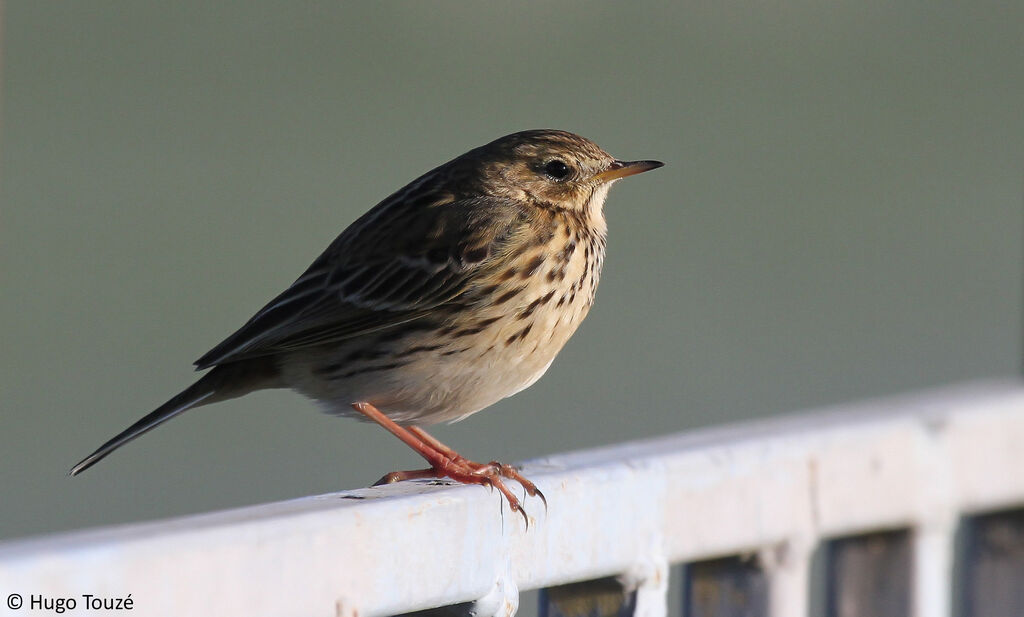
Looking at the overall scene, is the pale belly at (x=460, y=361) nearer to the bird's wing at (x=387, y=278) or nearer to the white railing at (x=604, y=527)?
the bird's wing at (x=387, y=278)

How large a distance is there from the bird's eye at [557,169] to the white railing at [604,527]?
142 cm

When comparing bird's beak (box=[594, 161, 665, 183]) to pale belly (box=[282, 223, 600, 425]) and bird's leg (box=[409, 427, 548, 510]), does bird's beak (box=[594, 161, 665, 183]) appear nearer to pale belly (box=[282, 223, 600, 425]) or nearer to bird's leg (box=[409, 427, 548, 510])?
pale belly (box=[282, 223, 600, 425])

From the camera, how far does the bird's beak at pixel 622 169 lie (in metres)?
5.77

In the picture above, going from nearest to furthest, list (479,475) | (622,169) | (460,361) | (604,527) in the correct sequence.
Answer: (604,527)
(479,475)
(460,361)
(622,169)

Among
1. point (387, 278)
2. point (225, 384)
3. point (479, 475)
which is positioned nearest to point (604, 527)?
point (479, 475)

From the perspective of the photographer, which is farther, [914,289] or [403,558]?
[914,289]

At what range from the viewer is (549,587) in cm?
397

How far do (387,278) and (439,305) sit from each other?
0.86 feet

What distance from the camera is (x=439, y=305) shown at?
211 inches

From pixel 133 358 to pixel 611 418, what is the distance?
383 centimetres

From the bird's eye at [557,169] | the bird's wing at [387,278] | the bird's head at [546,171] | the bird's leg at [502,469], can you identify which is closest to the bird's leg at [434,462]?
the bird's leg at [502,469]

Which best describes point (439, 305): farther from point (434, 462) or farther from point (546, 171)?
point (546, 171)

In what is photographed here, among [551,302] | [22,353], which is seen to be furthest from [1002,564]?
[22,353]

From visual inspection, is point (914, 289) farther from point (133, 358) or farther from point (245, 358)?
point (245, 358)
